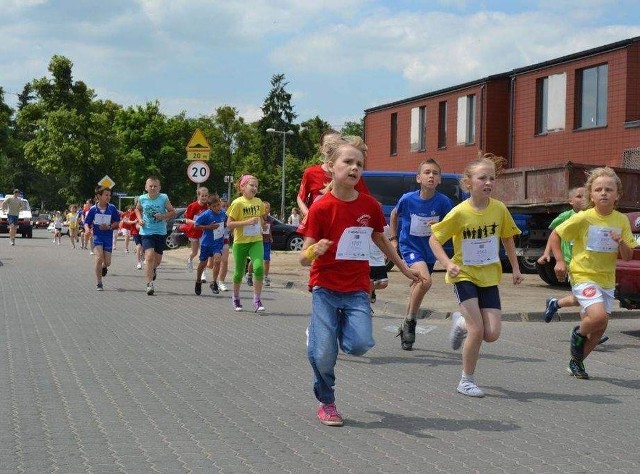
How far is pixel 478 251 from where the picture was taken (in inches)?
292

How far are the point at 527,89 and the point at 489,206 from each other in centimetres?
2974

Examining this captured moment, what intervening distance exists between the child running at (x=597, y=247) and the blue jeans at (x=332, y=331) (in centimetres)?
219

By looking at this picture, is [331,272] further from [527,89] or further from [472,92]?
[472,92]

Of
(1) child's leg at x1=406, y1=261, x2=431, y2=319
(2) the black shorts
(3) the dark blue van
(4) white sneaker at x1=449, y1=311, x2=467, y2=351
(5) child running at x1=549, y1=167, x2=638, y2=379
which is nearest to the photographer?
(4) white sneaker at x1=449, y1=311, x2=467, y2=351

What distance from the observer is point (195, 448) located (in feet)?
18.2

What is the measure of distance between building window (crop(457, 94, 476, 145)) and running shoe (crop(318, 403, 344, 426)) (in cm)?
3387

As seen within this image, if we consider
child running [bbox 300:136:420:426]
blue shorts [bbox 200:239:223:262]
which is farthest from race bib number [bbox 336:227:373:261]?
blue shorts [bbox 200:239:223:262]

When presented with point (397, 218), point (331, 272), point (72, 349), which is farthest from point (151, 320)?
point (331, 272)

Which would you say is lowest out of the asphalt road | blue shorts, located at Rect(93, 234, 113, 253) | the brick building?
the asphalt road

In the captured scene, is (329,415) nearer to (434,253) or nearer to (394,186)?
(434,253)

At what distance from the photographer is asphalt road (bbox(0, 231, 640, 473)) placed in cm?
538

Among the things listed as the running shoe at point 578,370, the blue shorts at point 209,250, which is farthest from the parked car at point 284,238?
the running shoe at point 578,370

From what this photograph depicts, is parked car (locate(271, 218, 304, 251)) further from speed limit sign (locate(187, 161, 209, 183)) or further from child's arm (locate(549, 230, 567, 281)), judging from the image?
child's arm (locate(549, 230, 567, 281))

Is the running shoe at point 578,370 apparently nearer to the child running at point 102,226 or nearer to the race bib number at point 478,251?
the race bib number at point 478,251
